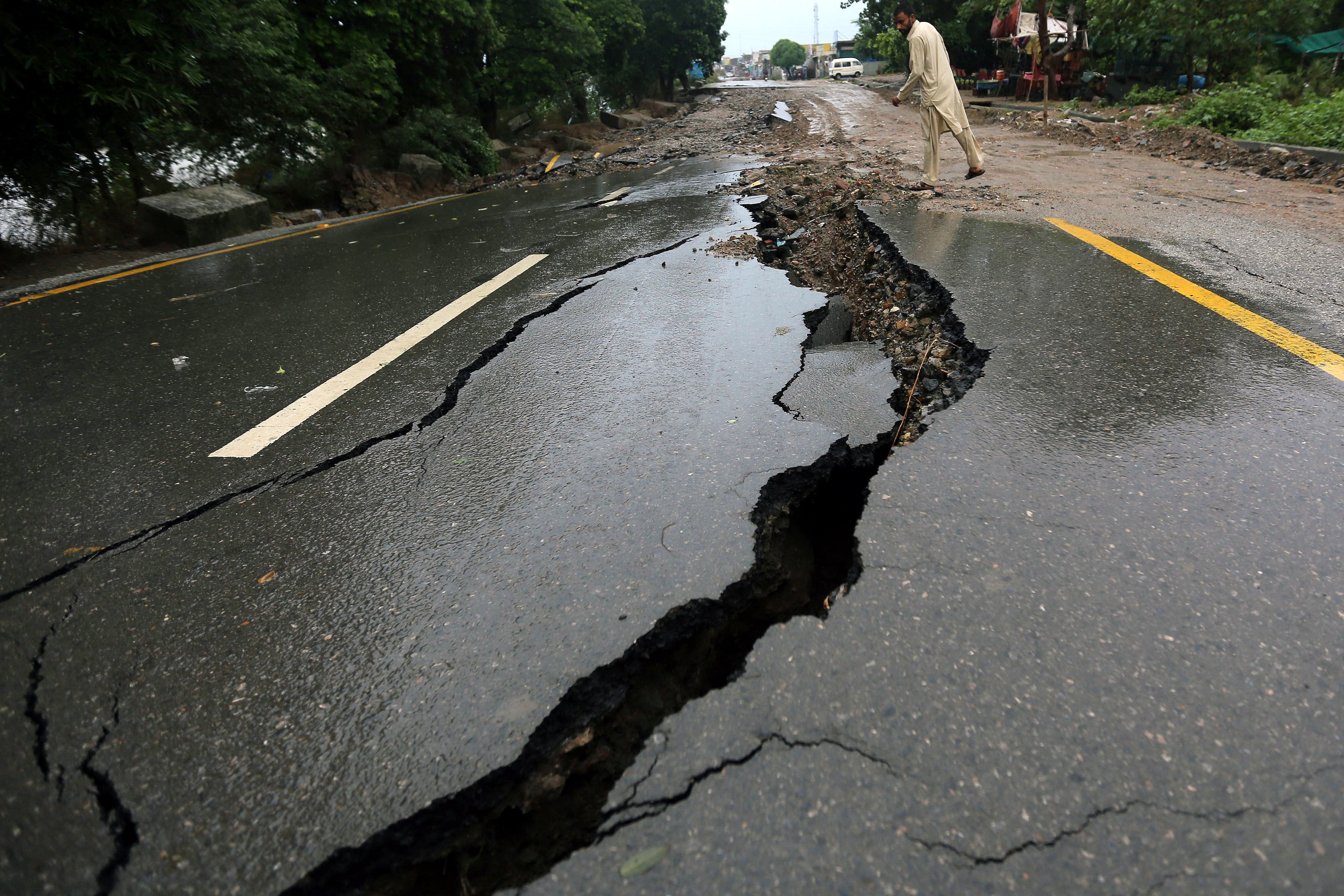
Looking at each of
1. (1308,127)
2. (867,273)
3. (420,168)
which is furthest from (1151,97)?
(867,273)

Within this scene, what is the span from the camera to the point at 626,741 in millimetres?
1755

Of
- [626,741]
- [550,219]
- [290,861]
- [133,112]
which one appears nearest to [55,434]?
[290,861]

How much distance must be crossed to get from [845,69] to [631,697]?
72.3m

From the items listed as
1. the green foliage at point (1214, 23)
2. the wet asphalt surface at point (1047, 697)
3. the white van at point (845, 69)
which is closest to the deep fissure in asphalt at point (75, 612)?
the wet asphalt surface at point (1047, 697)

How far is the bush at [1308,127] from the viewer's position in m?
9.82

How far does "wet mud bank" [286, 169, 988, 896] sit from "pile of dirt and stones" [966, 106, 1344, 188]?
28.5ft

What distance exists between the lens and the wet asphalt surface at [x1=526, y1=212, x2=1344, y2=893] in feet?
4.39

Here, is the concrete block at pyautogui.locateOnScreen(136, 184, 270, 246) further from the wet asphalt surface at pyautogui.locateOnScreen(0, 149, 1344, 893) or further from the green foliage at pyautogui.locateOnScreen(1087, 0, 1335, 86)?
the green foliage at pyautogui.locateOnScreen(1087, 0, 1335, 86)

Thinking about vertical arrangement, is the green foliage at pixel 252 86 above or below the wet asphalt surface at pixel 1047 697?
above

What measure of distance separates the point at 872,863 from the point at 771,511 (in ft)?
4.21

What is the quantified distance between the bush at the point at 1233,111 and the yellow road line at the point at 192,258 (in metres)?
12.7

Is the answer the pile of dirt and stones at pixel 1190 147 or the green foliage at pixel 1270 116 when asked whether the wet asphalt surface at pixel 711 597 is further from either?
the green foliage at pixel 1270 116

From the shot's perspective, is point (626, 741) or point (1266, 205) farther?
point (1266, 205)

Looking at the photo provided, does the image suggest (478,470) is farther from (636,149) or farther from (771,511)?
(636,149)
